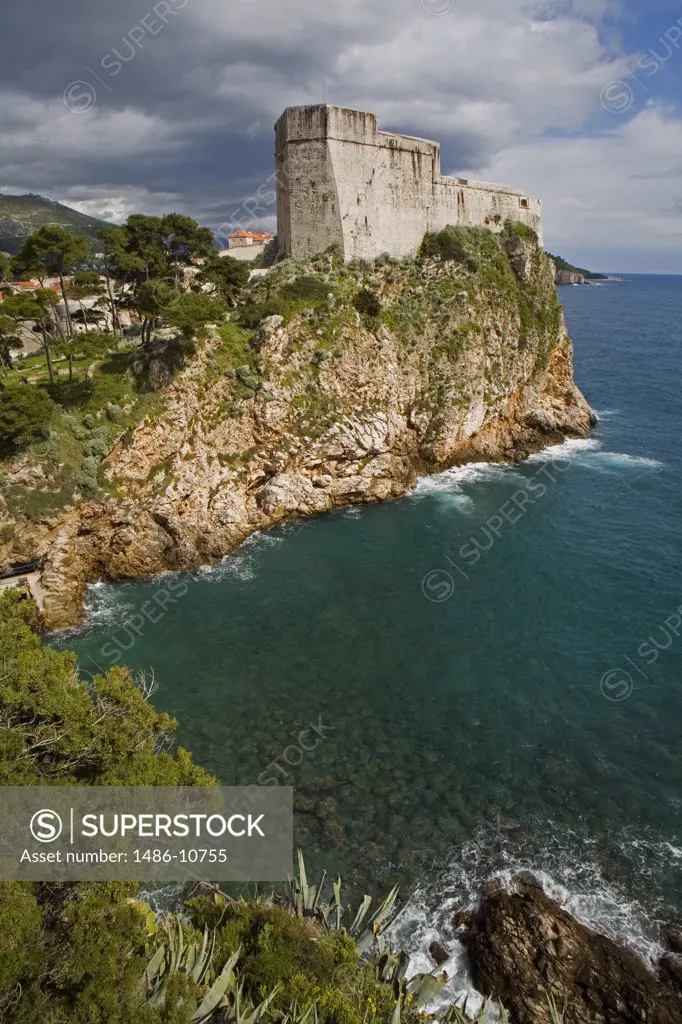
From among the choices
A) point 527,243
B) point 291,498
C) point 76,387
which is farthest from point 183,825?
point 527,243

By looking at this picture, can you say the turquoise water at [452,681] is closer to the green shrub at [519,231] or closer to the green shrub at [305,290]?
the green shrub at [305,290]

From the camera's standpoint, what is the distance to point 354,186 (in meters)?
47.4

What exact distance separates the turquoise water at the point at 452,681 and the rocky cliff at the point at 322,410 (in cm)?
250

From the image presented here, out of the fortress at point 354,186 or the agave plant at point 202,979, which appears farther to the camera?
the fortress at point 354,186

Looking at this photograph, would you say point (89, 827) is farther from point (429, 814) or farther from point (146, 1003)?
point (429, 814)

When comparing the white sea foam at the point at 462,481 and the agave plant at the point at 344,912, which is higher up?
the white sea foam at the point at 462,481

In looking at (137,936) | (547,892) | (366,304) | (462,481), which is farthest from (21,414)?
(547,892)

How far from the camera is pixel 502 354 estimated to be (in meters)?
50.7

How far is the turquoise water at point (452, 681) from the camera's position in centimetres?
1738

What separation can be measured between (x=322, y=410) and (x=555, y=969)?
110 feet

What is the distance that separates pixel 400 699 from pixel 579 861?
8313 mm

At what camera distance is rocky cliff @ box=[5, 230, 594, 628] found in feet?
110

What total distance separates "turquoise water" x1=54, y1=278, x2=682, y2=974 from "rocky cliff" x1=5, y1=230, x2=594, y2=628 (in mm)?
2503

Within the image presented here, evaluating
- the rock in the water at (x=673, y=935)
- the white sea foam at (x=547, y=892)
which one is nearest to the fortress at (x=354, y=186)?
the white sea foam at (x=547, y=892)
